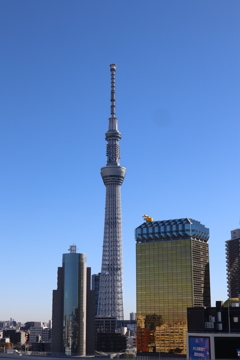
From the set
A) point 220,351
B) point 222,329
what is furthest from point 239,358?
point 222,329

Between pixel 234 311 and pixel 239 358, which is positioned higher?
pixel 234 311

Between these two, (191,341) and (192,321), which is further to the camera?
(192,321)

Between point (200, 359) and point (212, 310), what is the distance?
111 feet

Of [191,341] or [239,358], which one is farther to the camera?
[191,341]

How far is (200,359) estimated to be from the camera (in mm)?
121188

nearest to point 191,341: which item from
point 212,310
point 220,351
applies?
point 220,351

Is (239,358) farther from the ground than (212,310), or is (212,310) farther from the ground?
(212,310)

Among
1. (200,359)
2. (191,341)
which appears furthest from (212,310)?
(200,359)

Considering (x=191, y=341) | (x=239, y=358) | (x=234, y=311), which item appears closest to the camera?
(x=239, y=358)

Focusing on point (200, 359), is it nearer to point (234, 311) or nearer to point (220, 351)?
point (220, 351)

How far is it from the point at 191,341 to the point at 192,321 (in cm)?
2251

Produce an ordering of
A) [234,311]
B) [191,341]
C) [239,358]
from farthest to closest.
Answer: [234,311]
[191,341]
[239,358]

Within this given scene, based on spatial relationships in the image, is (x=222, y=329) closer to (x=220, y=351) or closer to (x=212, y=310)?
(x=212, y=310)

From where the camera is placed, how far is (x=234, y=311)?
14750cm
